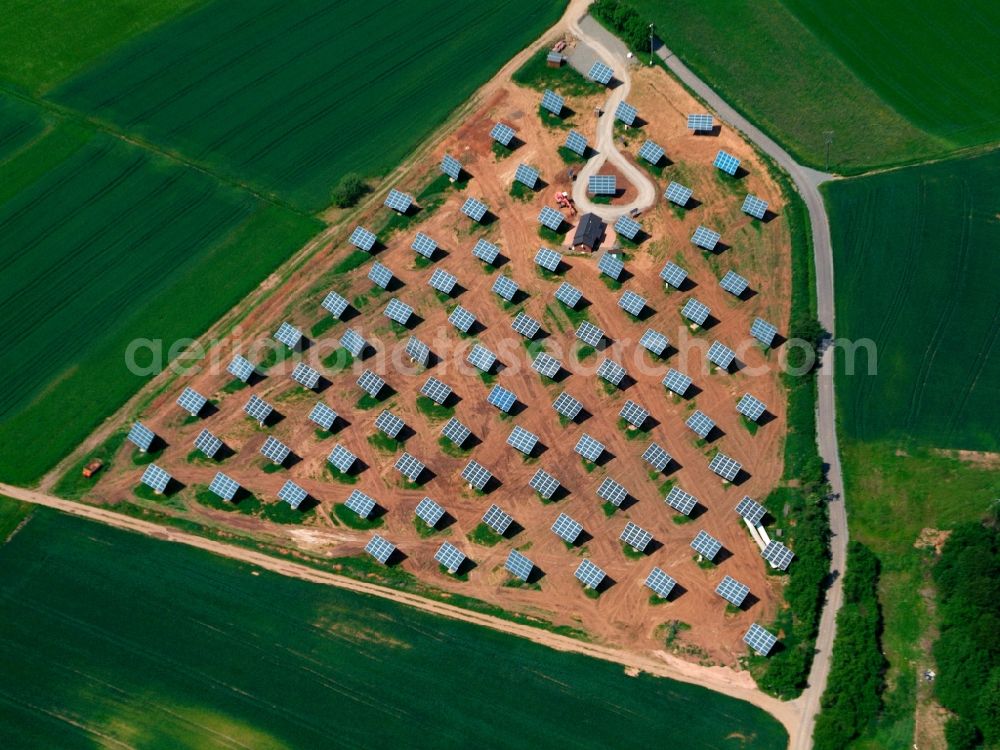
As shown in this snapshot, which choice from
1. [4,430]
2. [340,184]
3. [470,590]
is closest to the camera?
[470,590]

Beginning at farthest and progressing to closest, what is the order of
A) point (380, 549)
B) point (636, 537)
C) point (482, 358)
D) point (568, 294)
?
point (568, 294), point (482, 358), point (380, 549), point (636, 537)

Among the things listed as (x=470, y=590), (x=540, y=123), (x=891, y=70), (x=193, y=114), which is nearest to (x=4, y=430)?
(x=193, y=114)

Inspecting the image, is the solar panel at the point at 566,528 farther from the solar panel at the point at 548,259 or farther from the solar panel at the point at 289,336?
the solar panel at the point at 289,336

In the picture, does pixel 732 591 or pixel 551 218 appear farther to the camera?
pixel 551 218

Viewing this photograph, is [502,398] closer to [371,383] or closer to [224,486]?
[371,383]

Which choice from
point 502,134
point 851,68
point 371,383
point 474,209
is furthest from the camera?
point 851,68

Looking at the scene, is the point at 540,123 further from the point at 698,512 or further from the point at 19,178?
the point at 19,178

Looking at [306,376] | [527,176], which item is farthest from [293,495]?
[527,176]
